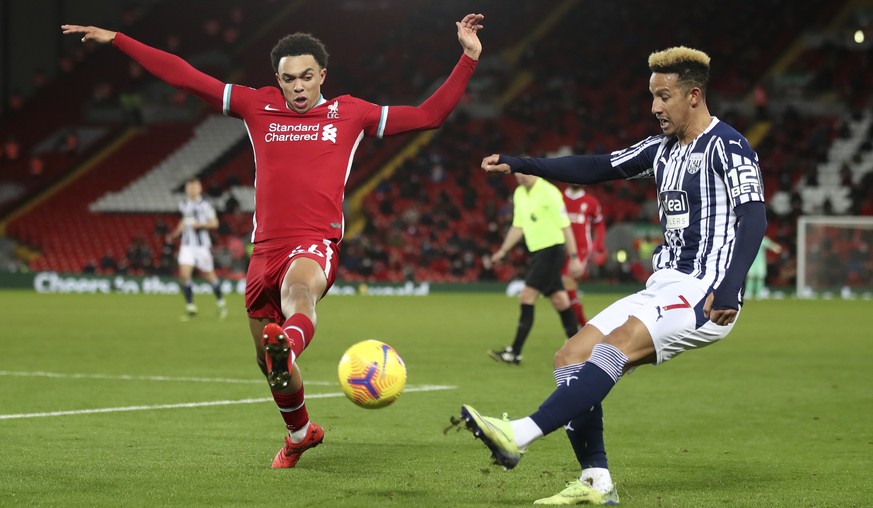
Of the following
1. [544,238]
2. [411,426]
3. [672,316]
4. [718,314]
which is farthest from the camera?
[544,238]

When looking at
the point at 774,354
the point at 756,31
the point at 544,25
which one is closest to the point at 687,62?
the point at 774,354

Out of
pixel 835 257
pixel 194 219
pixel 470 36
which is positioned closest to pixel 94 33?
pixel 470 36

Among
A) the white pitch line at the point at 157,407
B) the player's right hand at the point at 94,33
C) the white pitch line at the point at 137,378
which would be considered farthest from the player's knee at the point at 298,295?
the white pitch line at the point at 137,378

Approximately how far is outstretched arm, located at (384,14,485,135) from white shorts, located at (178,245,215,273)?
16.2m

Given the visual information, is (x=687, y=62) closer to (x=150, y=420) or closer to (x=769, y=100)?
(x=150, y=420)

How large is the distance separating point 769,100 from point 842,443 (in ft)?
105

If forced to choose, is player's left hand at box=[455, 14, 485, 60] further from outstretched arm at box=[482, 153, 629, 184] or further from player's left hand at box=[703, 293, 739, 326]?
player's left hand at box=[703, 293, 739, 326]

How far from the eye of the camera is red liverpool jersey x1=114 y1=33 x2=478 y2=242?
6996 mm

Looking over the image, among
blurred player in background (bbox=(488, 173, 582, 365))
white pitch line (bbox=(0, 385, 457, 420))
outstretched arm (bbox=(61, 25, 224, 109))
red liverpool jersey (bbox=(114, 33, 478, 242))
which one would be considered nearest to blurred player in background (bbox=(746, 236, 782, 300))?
blurred player in background (bbox=(488, 173, 582, 365))

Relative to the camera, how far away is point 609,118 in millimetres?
38562

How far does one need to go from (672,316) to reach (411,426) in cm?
350

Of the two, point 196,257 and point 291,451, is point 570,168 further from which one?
point 196,257

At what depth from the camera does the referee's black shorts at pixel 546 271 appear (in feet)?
48.5

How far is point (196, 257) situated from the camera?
76.2ft
